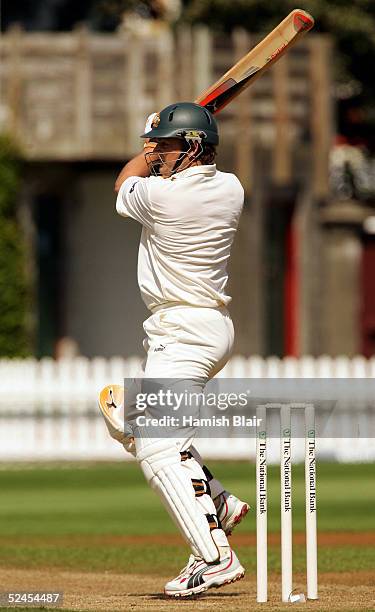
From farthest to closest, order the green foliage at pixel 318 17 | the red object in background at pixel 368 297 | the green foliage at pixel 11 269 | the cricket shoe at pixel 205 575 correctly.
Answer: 1. the green foliage at pixel 318 17
2. the red object in background at pixel 368 297
3. the green foliage at pixel 11 269
4. the cricket shoe at pixel 205 575

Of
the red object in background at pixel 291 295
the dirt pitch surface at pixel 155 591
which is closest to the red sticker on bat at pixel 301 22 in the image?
the dirt pitch surface at pixel 155 591

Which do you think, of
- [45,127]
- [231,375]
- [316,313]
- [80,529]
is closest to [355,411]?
[231,375]

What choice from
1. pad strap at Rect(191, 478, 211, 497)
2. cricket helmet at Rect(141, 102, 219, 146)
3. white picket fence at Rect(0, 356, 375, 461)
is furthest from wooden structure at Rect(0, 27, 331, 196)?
pad strap at Rect(191, 478, 211, 497)

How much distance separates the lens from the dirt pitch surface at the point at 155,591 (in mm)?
7266

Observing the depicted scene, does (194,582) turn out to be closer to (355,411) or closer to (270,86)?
(355,411)

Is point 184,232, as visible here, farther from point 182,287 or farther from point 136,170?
point 136,170

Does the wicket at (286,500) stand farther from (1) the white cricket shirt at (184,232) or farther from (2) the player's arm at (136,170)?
(2) the player's arm at (136,170)

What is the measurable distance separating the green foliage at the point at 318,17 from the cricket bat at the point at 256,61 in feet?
57.6

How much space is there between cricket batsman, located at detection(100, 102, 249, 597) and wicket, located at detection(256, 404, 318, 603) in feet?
1.08

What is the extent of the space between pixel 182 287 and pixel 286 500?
3.60 ft

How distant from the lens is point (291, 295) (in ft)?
74.2

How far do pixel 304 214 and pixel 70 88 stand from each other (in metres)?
3.50

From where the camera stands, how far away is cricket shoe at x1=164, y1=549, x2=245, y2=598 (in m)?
7.48

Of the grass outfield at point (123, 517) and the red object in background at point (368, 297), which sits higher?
the red object in background at point (368, 297)
